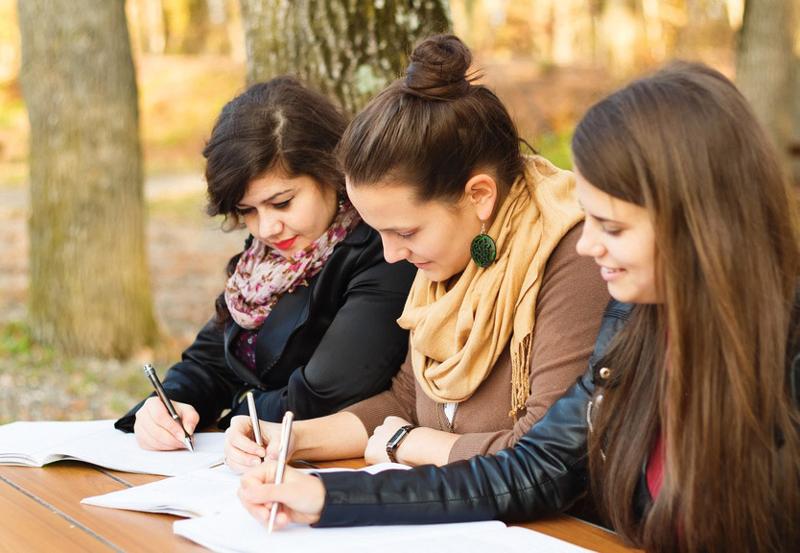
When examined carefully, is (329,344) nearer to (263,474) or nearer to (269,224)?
(269,224)

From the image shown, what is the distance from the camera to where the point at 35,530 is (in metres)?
1.80

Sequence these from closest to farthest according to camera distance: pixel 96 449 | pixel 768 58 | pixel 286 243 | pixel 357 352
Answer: pixel 96 449, pixel 357 352, pixel 286 243, pixel 768 58

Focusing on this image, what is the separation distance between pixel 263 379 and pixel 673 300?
1357mm

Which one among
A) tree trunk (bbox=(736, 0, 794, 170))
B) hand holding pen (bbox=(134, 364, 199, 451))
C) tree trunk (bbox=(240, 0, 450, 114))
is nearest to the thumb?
hand holding pen (bbox=(134, 364, 199, 451))

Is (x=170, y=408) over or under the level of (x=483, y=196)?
under

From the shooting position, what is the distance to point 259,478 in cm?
172

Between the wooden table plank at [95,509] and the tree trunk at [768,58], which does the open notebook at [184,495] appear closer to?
the wooden table plank at [95,509]

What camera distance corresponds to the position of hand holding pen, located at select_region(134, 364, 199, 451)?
7.64 ft

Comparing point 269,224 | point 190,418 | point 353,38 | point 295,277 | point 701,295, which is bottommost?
point 190,418

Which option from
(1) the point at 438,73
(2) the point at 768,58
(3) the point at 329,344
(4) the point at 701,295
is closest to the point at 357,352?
(3) the point at 329,344

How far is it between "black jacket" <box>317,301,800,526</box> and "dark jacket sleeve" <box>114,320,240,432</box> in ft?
3.24

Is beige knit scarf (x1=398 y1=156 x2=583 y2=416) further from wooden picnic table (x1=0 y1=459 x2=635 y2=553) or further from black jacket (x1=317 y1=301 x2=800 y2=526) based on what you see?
wooden picnic table (x1=0 y1=459 x2=635 y2=553)

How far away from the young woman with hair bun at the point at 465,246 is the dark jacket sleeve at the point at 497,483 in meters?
0.14

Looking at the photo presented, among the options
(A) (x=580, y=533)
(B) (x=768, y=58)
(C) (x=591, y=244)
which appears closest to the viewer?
(C) (x=591, y=244)
